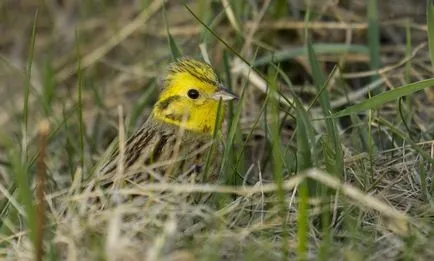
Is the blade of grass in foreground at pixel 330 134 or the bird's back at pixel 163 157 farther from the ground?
the blade of grass in foreground at pixel 330 134

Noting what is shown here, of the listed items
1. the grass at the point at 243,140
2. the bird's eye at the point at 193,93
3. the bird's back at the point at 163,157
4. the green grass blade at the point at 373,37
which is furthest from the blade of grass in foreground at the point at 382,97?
the green grass blade at the point at 373,37

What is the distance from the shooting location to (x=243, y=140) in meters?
3.84

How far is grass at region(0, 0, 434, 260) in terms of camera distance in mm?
2586

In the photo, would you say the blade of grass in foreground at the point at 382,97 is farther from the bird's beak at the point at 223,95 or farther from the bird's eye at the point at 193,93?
the bird's eye at the point at 193,93

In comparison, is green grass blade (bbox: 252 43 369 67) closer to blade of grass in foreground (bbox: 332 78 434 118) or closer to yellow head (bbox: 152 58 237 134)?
yellow head (bbox: 152 58 237 134)

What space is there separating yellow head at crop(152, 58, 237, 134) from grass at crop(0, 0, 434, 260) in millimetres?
91

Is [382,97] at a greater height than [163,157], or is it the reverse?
[382,97]

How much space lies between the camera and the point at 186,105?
3.55 metres

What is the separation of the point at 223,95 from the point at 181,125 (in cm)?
18

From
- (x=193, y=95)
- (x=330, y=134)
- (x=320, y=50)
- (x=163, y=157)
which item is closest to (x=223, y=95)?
(x=193, y=95)

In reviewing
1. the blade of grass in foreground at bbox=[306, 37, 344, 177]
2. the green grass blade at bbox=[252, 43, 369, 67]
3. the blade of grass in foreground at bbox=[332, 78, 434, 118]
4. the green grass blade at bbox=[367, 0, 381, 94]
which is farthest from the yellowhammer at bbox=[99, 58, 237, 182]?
the green grass blade at bbox=[367, 0, 381, 94]

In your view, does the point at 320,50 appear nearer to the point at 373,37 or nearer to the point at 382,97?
the point at 373,37

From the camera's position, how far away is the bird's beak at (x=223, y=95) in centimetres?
349

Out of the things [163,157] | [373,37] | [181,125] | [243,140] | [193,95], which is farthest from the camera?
[373,37]
